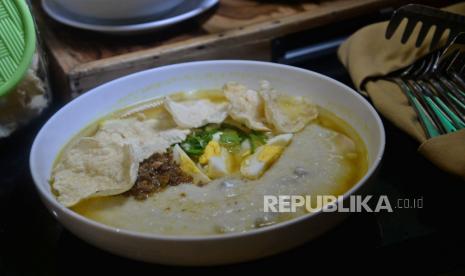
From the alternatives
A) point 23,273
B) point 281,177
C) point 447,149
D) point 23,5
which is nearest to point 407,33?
point 447,149

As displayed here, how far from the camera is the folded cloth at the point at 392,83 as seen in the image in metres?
0.87

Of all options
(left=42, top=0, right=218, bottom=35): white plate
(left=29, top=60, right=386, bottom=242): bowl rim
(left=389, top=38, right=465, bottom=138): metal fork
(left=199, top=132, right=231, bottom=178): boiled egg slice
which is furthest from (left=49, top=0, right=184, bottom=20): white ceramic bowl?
(left=389, top=38, right=465, bottom=138): metal fork

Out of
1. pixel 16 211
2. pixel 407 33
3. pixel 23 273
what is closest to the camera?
pixel 23 273

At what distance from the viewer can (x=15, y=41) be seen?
0.94 m

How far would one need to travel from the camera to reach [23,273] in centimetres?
78

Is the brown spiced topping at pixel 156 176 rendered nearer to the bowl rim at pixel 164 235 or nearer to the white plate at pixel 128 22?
the bowl rim at pixel 164 235

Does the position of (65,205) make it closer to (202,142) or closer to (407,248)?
(202,142)

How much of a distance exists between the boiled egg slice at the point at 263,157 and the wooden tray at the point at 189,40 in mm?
370

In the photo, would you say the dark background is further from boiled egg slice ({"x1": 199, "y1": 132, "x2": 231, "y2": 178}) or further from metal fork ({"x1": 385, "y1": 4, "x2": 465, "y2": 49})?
metal fork ({"x1": 385, "y1": 4, "x2": 465, "y2": 49})

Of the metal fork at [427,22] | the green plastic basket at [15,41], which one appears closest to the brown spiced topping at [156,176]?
the green plastic basket at [15,41]

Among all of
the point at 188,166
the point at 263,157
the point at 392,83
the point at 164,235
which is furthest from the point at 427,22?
the point at 164,235

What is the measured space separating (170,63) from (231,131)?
0.29m

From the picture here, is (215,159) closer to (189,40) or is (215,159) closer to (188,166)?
(188,166)

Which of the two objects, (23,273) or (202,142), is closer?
(23,273)
